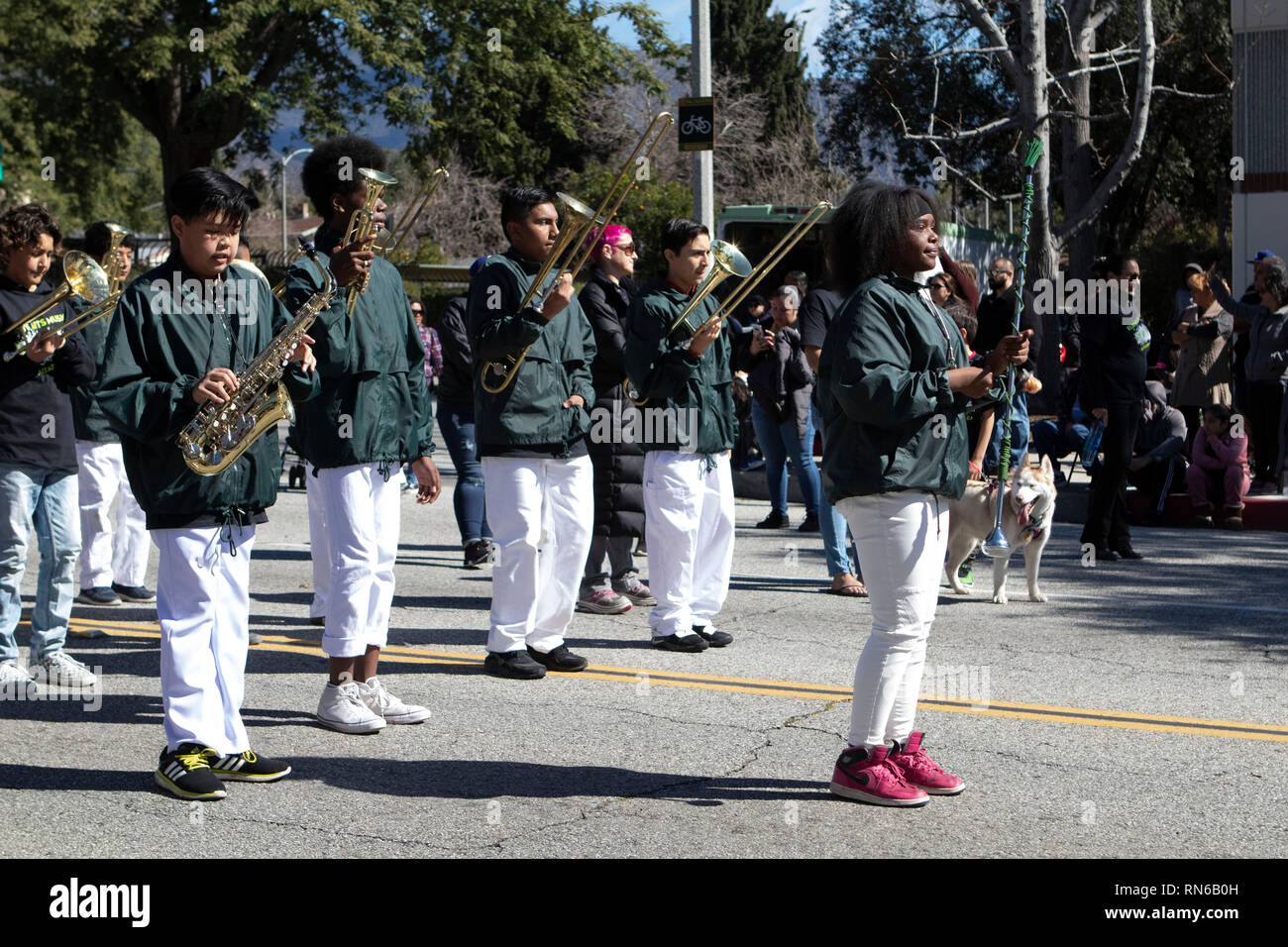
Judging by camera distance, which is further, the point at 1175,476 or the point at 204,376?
the point at 1175,476

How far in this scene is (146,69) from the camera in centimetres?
2600

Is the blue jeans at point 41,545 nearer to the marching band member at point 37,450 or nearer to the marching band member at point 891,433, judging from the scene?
the marching band member at point 37,450

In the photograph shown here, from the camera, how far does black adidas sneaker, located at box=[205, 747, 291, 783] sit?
4984 millimetres

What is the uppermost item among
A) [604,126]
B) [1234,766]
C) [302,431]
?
[604,126]

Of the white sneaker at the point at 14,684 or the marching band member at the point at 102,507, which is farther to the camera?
the marching band member at the point at 102,507

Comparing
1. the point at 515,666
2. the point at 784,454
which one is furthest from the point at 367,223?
the point at 784,454

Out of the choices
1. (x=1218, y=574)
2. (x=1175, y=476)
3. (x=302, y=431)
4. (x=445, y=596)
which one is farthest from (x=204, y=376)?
(x=1175, y=476)

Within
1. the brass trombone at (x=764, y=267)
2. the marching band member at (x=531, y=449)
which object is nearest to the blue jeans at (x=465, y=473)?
the brass trombone at (x=764, y=267)

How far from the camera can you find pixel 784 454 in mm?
11742

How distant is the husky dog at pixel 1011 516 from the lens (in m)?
8.35

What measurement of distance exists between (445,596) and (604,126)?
4143cm

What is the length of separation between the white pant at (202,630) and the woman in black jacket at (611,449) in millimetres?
3438

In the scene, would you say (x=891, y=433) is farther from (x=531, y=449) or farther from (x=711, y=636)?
(x=711, y=636)
